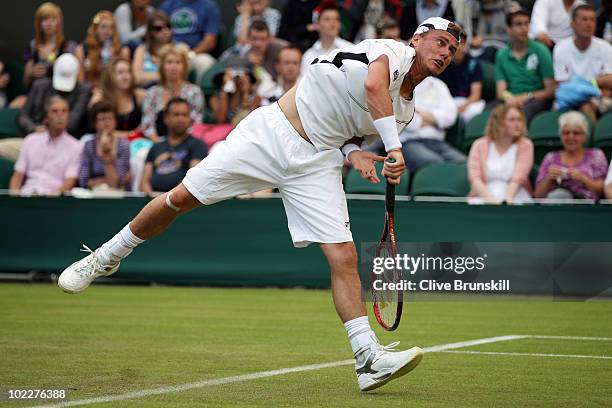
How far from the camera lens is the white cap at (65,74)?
611 inches

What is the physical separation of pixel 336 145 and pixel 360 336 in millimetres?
1142

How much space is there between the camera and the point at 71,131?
602 inches

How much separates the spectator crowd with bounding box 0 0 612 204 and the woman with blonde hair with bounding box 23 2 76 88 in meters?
0.02

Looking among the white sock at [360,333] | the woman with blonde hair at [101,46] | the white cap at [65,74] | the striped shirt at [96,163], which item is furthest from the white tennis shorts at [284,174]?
the woman with blonde hair at [101,46]

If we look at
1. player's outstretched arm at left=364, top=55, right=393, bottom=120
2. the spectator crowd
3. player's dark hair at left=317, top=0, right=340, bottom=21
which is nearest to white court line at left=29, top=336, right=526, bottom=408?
player's outstretched arm at left=364, top=55, right=393, bottom=120

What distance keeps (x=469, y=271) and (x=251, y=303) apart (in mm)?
2512

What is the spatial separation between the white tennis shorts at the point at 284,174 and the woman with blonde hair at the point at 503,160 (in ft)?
20.8

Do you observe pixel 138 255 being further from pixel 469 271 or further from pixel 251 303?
pixel 469 271

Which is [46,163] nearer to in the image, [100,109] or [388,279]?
[100,109]

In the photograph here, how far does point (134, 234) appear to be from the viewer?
7.00m

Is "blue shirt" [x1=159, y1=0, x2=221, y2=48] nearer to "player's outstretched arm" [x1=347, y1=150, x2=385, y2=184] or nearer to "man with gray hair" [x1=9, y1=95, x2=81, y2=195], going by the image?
"man with gray hair" [x1=9, y1=95, x2=81, y2=195]

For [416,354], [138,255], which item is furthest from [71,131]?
[416,354]

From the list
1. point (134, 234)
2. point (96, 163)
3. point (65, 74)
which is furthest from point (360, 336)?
point (65, 74)

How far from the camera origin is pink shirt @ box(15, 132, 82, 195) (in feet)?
45.8
